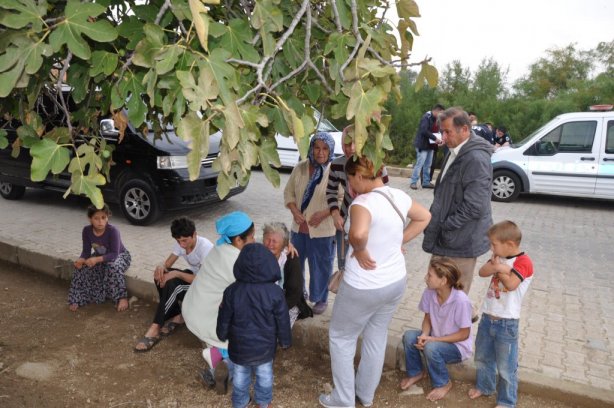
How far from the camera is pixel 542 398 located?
3344 millimetres

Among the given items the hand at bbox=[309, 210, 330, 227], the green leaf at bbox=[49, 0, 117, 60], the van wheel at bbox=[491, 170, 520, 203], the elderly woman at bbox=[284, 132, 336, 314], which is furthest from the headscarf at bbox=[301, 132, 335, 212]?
the van wheel at bbox=[491, 170, 520, 203]

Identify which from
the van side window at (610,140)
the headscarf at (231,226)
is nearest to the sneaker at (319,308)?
the headscarf at (231,226)

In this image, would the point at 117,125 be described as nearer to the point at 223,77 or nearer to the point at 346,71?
the point at 223,77

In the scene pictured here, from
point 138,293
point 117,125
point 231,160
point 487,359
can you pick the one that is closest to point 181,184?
point 138,293

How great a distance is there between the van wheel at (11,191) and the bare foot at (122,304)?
5.74 meters

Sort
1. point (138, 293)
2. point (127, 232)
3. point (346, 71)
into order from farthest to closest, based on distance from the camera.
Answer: point (127, 232)
point (138, 293)
point (346, 71)

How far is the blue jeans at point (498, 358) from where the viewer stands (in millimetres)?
3088

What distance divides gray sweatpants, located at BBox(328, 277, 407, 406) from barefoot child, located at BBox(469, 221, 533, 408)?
0.60 m

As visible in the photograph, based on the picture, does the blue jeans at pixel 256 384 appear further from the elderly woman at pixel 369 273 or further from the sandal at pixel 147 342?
the sandal at pixel 147 342

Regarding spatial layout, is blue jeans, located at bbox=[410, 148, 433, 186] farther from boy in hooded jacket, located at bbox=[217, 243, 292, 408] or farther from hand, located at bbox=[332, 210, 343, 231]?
boy in hooded jacket, located at bbox=[217, 243, 292, 408]

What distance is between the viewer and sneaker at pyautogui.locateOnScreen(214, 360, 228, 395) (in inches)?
136

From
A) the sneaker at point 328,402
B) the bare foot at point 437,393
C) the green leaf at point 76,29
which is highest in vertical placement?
the green leaf at point 76,29

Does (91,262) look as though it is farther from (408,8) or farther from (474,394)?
(408,8)

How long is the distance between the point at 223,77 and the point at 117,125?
4.17ft
